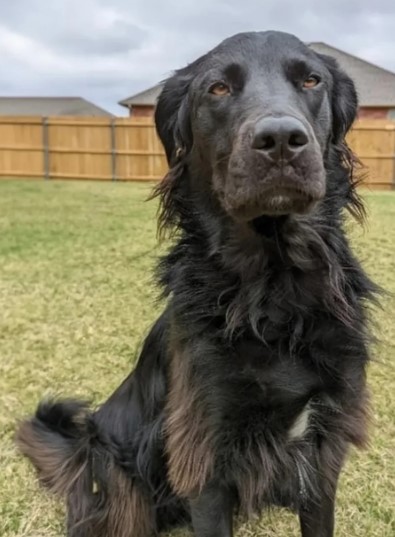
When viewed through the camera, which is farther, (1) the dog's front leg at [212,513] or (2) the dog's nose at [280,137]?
(1) the dog's front leg at [212,513]

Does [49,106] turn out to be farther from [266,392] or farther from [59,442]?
[266,392]

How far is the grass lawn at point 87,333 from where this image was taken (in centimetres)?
226

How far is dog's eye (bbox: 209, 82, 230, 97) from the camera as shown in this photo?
1.77 m

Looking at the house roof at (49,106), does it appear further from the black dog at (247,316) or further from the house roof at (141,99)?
the black dog at (247,316)

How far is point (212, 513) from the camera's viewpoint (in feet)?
5.62

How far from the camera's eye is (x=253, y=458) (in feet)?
5.52

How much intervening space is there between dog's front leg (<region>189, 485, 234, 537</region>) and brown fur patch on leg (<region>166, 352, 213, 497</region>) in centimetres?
3

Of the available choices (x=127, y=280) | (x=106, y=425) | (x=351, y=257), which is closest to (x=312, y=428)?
(x=351, y=257)

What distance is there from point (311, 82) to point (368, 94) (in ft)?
90.7

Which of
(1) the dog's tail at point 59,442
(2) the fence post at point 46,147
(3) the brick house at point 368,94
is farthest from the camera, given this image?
(3) the brick house at point 368,94

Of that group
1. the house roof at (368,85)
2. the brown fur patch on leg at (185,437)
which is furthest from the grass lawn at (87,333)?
the house roof at (368,85)

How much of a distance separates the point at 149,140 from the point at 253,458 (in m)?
14.8

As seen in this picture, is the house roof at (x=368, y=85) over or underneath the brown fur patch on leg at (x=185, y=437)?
over

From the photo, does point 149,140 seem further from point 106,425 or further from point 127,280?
point 106,425
